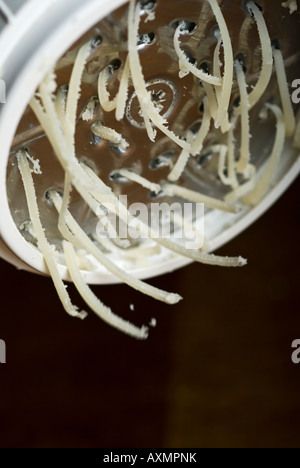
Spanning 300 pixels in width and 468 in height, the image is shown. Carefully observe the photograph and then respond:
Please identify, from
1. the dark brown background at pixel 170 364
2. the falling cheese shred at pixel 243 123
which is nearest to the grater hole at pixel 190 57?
the falling cheese shred at pixel 243 123

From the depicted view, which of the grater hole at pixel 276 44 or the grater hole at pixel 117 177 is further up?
the grater hole at pixel 276 44

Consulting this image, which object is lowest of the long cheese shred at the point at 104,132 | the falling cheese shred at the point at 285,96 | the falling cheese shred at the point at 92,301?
the falling cheese shred at the point at 92,301

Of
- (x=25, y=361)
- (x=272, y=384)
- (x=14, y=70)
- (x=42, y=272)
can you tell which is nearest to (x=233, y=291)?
(x=272, y=384)

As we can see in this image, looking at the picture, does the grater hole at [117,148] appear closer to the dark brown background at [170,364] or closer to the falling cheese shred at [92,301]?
the falling cheese shred at [92,301]

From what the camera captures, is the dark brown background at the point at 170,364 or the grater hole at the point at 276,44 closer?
the grater hole at the point at 276,44

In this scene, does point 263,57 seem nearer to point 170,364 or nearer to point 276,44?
point 276,44

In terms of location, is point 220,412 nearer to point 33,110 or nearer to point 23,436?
point 23,436

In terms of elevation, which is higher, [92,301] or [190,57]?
[190,57]

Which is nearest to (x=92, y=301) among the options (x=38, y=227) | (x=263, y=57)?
(x=38, y=227)
